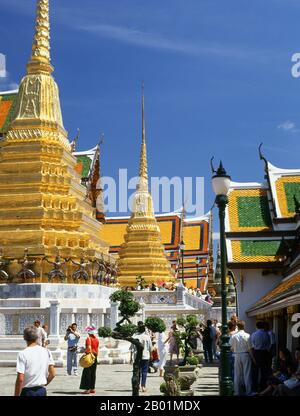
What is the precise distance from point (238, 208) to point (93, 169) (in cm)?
2998

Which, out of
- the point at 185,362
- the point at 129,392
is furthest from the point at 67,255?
the point at 129,392

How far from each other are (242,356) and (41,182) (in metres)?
20.8

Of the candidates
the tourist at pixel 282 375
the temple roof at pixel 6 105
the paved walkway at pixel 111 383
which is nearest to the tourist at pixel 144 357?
the paved walkway at pixel 111 383

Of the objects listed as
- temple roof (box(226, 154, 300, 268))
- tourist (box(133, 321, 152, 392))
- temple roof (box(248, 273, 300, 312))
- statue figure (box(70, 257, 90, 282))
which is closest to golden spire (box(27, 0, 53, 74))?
statue figure (box(70, 257, 90, 282))

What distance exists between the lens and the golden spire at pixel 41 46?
34.1 metres

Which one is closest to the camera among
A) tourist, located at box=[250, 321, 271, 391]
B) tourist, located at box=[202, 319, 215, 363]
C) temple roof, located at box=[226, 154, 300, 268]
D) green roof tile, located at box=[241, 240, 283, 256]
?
tourist, located at box=[250, 321, 271, 391]

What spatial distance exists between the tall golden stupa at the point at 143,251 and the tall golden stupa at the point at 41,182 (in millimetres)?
10378

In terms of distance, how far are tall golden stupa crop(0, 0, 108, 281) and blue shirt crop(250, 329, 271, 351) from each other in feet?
61.0

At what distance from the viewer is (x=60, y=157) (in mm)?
32906

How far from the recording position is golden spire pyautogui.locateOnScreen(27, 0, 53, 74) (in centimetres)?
3412

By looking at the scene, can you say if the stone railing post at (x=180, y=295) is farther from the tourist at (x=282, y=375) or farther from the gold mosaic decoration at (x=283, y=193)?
the tourist at (x=282, y=375)

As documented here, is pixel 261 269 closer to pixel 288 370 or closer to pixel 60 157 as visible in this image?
pixel 288 370

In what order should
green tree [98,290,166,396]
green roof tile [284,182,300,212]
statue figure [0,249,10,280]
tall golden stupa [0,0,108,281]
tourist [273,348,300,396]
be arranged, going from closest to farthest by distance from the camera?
tourist [273,348,300,396]
green tree [98,290,166,396]
green roof tile [284,182,300,212]
statue figure [0,249,10,280]
tall golden stupa [0,0,108,281]

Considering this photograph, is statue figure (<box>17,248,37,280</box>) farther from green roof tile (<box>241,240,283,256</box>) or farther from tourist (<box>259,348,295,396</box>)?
tourist (<box>259,348,295,396</box>)
